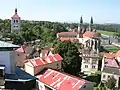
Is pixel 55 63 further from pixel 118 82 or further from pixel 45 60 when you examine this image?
pixel 118 82

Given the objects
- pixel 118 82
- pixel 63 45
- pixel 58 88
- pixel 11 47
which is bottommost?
pixel 118 82

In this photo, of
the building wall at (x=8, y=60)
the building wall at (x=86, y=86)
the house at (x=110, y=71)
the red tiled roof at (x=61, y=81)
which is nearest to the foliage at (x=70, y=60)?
the house at (x=110, y=71)

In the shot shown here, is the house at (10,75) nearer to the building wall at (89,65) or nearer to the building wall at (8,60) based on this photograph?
the building wall at (8,60)

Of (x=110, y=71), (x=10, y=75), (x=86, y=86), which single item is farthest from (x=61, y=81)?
(x=110, y=71)

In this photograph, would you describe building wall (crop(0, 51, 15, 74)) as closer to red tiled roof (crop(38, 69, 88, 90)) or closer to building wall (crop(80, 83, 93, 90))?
red tiled roof (crop(38, 69, 88, 90))

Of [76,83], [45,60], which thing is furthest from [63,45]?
[76,83]

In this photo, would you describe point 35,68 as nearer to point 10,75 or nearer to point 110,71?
point 110,71

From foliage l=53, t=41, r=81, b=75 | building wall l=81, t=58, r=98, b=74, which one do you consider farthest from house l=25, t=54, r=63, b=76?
building wall l=81, t=58, r=98, b=74
